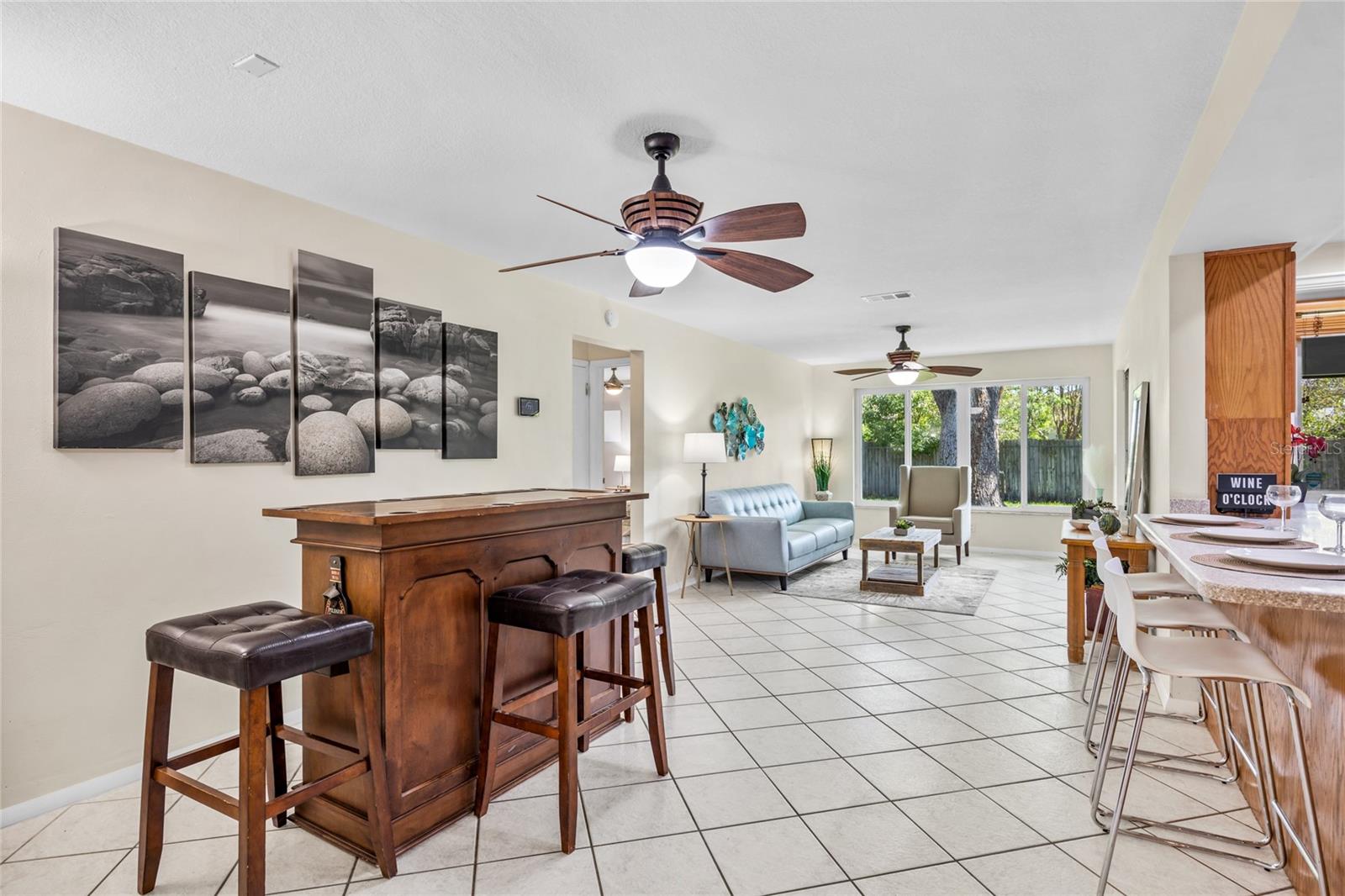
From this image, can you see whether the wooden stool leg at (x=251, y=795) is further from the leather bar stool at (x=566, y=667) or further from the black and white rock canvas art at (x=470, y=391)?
the black and white rock canvas art at (x=470, y=391)

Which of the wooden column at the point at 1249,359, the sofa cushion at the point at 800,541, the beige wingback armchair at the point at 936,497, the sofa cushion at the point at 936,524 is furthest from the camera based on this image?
the beige wingback armchair at the point at 936,497

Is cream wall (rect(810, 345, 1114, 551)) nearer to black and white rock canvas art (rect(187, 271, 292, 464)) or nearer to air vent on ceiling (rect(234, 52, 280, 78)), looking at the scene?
black and white rock canvas art (rect(187, 271, 292, 464))

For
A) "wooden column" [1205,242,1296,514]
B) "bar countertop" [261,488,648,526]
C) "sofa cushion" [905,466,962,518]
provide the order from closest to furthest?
"bar countertop" [261,488,648,526] < "wooden column" [1205,242,1296,514] < "sofa cushion" [905,466,962,518]

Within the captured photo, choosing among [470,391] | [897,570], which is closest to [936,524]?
[897,570]

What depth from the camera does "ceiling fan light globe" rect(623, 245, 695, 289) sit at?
2.46m

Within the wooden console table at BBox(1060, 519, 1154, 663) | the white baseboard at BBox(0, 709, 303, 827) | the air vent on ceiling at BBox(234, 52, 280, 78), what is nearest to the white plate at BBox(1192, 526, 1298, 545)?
the wooden console table at BBox(1060, 519, 1154, 663)

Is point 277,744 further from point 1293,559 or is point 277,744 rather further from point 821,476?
point 821,476

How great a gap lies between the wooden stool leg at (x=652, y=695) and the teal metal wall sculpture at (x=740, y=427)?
4.03 m

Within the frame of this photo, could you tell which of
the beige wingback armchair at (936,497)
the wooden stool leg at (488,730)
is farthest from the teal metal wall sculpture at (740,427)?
the wooden stool leg at (488,730)

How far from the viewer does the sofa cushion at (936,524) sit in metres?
7.23

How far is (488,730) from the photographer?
88.0 inches

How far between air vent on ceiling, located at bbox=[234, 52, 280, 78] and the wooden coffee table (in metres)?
5.10

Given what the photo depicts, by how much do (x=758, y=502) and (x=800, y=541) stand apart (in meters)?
0.73

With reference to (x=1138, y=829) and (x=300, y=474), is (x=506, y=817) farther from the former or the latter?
(x=1138, y=829)
